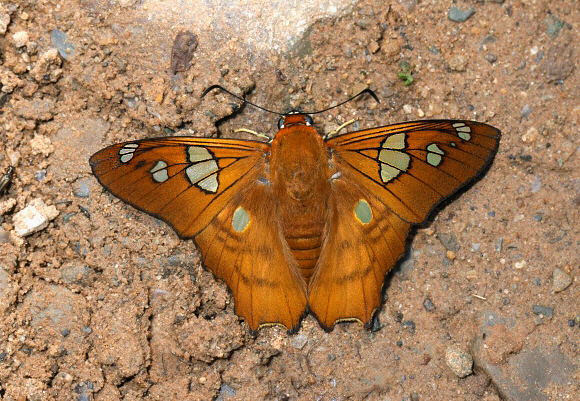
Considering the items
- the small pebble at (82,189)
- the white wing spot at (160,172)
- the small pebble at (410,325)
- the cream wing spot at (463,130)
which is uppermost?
the cream wing spot at (463,130)

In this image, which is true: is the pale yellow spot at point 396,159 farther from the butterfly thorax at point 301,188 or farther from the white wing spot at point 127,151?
the white wing spot at point 127,151

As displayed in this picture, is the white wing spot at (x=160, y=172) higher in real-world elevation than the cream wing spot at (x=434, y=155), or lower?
lower

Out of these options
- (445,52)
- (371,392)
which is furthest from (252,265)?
(445,52)

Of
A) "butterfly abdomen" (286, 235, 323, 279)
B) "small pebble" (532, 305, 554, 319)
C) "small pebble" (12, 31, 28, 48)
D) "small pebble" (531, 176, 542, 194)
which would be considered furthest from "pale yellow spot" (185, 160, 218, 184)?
"small pebble" (532, 305, 554, 319)

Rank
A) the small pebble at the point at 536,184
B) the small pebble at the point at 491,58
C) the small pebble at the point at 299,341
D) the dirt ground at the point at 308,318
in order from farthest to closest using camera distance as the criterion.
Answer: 1. the small pebble at the point at 491,58
2. the small pebble at the point at 536,184
3. the small pebble at the point at 299,341
4. the dirt ground at the point at 308,318

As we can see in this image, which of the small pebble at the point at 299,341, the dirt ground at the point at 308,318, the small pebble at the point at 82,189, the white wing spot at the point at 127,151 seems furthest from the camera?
the small pebble at the point at 82,189

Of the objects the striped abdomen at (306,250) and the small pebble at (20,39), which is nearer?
the striped abdomen at (306,250)

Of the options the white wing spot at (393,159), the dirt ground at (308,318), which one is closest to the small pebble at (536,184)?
the dirt ground at (308,318)
